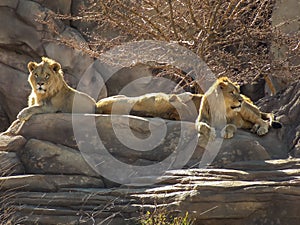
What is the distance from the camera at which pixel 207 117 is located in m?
9.83

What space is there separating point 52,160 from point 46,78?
5.16ft

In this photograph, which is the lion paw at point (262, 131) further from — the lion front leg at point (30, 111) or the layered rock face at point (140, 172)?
the lion front leg at point (30, 111)

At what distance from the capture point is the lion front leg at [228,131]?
9.41 m

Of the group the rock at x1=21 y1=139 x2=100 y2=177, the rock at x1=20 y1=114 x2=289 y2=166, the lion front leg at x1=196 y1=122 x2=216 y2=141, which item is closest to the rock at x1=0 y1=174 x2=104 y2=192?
the rock at x1=21 y1=139 x2=100 y2=177

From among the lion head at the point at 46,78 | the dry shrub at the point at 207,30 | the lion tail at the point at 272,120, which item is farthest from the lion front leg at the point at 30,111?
the dry shrub at the point at 207,30

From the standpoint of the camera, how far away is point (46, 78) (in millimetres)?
10062

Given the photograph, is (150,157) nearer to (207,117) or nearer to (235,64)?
(207,117)

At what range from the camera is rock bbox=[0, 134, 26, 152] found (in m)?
9.07

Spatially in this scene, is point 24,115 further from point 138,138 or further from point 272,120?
point 272,120

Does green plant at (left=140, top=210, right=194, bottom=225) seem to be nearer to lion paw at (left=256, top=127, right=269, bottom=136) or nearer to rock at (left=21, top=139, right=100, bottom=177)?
rock at (left=21, top=139, right=100, bottom=177)

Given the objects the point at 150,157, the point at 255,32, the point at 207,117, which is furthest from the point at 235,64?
the point at 150,157

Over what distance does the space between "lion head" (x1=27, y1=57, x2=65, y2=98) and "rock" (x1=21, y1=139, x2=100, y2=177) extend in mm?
1038

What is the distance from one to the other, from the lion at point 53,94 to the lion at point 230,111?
1730 millimetres

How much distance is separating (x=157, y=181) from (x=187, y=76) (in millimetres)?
5109
